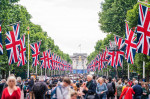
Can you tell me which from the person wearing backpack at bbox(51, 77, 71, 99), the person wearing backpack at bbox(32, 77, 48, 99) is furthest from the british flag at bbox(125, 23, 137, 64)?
the person wearing backpack at bbox(51, 77, 71, 99)

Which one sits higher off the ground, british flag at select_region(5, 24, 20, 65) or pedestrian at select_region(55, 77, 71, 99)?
british flag at select_region(5, 24, 20, 65)

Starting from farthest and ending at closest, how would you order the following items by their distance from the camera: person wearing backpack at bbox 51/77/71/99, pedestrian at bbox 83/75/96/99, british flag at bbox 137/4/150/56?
british flag at bbox 137/4/150/56
pedestrian at bbox 83/75/96/99
person wearing backpack at bbox 51/77/71/99

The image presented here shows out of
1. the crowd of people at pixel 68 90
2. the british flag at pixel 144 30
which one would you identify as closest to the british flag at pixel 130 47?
the crowd of people at pixel 68 90

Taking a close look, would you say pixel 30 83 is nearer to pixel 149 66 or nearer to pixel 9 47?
pixel 9 47

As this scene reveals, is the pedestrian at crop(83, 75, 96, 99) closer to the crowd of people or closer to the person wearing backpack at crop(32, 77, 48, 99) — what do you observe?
the crowd of people

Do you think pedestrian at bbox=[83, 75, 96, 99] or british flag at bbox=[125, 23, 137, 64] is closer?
pedestrian at bbox=[83, 75, 96, 99]

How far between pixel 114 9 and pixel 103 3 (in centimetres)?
737

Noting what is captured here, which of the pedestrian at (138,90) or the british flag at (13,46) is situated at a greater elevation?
the british flag at (13,46)

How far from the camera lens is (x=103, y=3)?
177 feet

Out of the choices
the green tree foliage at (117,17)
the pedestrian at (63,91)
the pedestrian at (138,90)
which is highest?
the green tree foliage at (117,17)

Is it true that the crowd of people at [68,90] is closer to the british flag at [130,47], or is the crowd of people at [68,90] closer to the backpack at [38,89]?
the backpack at [38,89]

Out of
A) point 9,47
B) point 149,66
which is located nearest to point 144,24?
point 9,47

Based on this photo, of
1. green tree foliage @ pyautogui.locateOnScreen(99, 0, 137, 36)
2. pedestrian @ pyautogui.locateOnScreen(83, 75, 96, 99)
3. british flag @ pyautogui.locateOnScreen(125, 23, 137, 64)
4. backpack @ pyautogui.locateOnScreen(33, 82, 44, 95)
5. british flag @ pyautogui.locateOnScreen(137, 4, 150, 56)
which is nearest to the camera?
pedestrian @ pyautogui.locateOnScreen(83, 75, 96, 99)

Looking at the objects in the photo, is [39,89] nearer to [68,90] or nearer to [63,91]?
[63,91]
